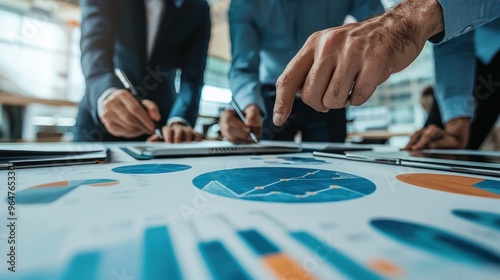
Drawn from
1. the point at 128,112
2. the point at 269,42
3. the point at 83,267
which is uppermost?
the point at 269,42

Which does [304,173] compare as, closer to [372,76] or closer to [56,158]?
[372,76]

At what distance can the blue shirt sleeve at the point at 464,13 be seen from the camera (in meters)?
0.34

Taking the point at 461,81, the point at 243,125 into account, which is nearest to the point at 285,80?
the point at 243,125

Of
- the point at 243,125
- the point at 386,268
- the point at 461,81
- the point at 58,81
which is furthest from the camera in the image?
the point at 58,81

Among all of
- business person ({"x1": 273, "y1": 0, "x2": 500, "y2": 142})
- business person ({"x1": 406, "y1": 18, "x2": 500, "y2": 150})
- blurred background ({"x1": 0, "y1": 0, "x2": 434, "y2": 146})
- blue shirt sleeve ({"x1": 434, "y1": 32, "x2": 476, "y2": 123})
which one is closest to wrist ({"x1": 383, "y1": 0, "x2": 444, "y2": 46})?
business person ({"x1": 273, "y1": 0, "x2": 500, "y2": 142})

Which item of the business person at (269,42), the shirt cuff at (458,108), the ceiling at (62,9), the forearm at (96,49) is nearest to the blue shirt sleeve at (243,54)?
the business person at (269,42)

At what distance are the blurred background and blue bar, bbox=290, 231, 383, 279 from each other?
7.25 ft

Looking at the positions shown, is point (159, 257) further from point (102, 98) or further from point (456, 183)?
point (102, 98)

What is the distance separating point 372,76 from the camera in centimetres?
33

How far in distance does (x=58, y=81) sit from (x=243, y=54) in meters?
3.72

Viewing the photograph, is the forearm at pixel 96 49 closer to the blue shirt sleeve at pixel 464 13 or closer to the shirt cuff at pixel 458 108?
the blue shirt sleeve at pixel 464 13

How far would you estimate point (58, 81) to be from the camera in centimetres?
361

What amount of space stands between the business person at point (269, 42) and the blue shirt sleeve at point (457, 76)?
41 centimetres

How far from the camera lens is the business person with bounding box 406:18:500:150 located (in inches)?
36.2
